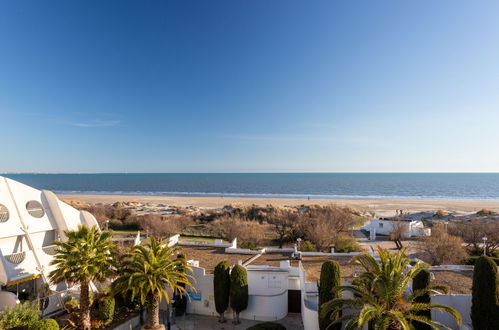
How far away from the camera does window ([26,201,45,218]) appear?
19109mm

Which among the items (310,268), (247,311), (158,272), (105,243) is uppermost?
(105,243)

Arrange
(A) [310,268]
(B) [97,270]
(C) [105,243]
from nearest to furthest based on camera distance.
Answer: (B) [97,270], (C) [105,243], (A) [310,268]

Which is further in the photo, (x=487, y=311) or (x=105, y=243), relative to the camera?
(x=105, y=243)

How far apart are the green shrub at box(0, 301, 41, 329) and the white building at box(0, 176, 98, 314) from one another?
1498mm

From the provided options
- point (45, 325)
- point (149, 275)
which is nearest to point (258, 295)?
point (149, 275)

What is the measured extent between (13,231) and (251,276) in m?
14.0

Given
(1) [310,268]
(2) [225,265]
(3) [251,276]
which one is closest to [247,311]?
(3) [251,276]

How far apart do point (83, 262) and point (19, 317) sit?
3.50 metres

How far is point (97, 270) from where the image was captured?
46.6 ft

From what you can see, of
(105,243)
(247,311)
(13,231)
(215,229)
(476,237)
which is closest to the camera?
(105,243)

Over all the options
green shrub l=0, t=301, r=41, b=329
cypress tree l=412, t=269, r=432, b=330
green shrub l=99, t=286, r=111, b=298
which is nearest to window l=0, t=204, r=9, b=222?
green shrub l=0, t=301, r=41, b=329

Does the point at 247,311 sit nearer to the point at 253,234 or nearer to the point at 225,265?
the point at 225,265

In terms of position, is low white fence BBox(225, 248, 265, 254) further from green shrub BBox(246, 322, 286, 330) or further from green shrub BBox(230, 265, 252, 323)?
green shrub BBox(246, 322, 286, 330)

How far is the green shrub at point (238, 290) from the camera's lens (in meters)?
17.6
